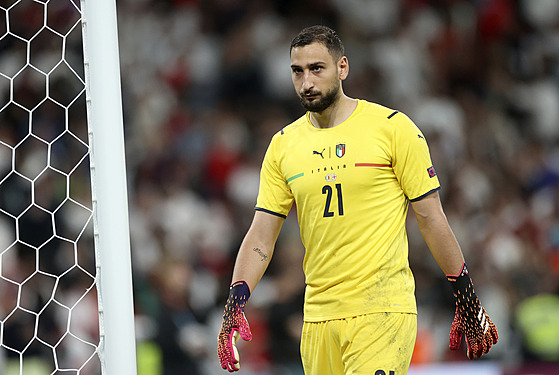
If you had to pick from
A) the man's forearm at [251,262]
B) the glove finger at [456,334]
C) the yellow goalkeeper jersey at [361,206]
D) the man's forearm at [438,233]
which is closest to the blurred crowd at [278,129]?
the man's forearm at [251,262]

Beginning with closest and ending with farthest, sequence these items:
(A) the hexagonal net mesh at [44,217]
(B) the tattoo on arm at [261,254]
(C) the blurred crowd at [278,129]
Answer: (B) the tattoo on arm at [261,254] → (A) the hexagonal net mesh at [44,217] → (C) the blurred crowd at [278,129]

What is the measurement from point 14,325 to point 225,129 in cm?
312

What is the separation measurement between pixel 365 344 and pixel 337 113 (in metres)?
1.03

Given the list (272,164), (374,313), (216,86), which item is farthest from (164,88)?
(374,313)

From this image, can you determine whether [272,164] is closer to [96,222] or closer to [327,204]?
[327,204]

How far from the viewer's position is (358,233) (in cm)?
350

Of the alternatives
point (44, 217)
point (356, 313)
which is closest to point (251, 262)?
point (356, 313)

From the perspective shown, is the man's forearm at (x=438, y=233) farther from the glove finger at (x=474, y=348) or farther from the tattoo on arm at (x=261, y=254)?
the tattoo on arm at (x=261, y=254)

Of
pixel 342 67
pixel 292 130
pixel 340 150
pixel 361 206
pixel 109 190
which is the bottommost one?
pixel 361 206

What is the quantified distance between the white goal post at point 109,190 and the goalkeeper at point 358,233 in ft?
1.83

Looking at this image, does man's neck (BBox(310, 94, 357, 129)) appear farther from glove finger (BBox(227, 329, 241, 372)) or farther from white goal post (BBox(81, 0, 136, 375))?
→ glove finger (BBox(227, 329, 241, 372))

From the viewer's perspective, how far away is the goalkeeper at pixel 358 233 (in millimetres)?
3438

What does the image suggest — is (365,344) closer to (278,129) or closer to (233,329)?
(233,329)

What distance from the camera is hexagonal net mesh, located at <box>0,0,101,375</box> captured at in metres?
6.07
